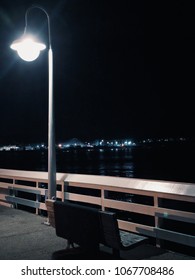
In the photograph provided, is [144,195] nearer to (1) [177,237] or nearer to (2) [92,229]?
(1) [177,237]

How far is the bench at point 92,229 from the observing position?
186 inches

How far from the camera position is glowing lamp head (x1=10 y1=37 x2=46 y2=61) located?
7.54 m

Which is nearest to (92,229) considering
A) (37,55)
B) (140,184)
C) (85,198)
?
(140,184)

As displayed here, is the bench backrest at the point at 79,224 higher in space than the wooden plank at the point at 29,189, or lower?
lower

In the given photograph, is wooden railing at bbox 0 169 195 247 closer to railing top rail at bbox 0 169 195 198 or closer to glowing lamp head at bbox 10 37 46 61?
railing top rail at bbox 0 169 195 198

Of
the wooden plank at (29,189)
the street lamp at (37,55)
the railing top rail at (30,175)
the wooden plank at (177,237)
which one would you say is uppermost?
the street lamp at (37,55)

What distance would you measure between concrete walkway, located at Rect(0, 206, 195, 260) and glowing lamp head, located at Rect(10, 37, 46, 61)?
3.66m

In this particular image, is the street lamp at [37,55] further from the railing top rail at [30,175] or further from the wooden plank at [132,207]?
the wooden plank at [132,207]

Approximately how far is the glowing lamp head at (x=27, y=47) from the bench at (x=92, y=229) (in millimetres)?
3611

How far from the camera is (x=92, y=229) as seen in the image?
16.3 feet

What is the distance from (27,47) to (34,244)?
400cm

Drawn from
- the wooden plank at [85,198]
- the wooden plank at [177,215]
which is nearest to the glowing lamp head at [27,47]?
the wooden plank at [85,198]
